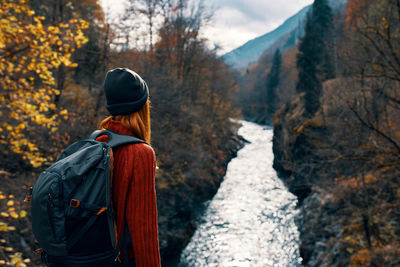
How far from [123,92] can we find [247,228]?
38.8ft

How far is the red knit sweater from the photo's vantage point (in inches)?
54.6

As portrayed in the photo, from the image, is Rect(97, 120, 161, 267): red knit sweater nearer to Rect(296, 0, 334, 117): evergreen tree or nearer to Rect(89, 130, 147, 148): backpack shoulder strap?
Rect(89, 130, 147, 148): backpack shoulder strap

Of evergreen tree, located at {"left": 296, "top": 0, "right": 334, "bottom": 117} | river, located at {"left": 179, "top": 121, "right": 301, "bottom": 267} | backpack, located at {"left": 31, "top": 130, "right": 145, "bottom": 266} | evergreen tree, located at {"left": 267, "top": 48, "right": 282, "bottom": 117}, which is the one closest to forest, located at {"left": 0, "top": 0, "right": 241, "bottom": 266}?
river, located at {"left": 179, "top": 121, "right": 301, "bottom": 267}

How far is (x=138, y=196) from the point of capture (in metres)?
1.39

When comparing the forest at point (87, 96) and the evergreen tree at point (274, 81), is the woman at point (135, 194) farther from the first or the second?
the evergreen tree at point (274, 81)

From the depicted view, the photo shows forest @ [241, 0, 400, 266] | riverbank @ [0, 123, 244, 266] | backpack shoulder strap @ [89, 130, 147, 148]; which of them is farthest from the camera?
riverbank @ [0, 123, 244, 266]

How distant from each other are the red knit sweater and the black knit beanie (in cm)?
26

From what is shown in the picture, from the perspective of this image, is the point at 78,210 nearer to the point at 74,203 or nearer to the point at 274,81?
the point at 74,203

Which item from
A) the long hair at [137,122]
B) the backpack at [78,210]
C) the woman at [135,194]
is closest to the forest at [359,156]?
the long hair at [137,122]

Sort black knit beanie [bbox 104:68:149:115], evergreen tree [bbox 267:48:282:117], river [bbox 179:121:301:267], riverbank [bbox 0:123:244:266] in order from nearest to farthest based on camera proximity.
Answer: black knit beanie [bbox 104:68:149:115] → riverbank [bbox 0:123:244:266] → river [bbox 179:121:301:267] → evergreen tree [bbox 267:48:282:117]

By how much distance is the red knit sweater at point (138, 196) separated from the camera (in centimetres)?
139

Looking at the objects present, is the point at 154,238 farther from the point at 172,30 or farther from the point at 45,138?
the point at 172,30

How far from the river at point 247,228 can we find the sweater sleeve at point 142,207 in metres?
9.22

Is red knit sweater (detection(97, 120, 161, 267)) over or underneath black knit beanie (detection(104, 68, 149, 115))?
underneath
